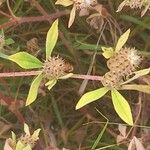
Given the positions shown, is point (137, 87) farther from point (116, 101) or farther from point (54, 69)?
point (54, 69)

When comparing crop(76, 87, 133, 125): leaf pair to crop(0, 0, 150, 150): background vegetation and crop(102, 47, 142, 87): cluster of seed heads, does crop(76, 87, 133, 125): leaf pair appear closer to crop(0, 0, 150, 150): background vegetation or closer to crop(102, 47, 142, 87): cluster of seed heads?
crop(102, 47, 142, 87): cluster of seed heads

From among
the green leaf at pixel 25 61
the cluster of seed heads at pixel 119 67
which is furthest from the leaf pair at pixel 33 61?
the cluster of seed heads at pixel 119 67

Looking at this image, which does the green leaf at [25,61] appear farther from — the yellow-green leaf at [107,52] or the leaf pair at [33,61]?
the yellow-green leaf at [107,52]

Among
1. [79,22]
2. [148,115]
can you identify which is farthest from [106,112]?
[79,22]

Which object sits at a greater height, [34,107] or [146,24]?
[146,24]

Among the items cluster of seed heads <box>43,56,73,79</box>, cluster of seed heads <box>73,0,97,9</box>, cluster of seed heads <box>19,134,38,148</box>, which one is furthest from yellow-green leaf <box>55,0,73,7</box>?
cluster of seed heads <box>19,134,38,148</box>

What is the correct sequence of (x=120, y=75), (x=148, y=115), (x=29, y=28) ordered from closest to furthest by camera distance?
1. (x=120, y=75)
2. (x=148, y=115)
3. (x=29, y=28)

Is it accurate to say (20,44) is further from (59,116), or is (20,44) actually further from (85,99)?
(85,99)

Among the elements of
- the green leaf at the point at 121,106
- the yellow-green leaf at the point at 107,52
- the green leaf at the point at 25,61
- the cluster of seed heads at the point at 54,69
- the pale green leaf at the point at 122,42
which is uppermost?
the pale green leaf at the point at 122,42
